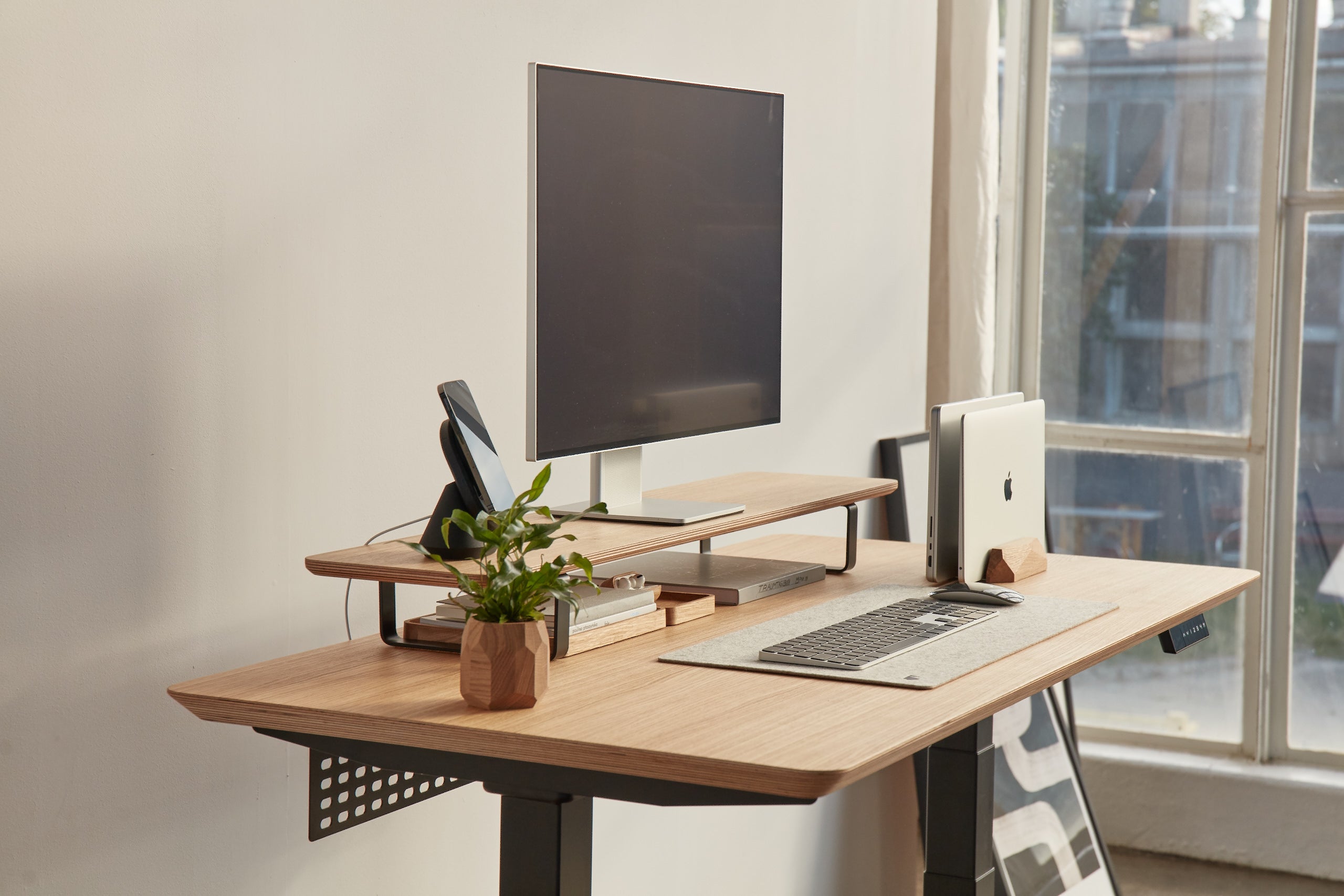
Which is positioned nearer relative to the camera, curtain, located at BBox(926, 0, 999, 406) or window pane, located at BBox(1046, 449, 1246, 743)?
curtain, located at BBox(926, 0, 999, 406)

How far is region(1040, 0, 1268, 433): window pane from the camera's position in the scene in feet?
11.8

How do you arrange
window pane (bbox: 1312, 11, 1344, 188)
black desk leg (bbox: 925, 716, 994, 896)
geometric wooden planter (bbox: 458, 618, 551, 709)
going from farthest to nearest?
window pane (bbox: 1312, 11, 1344, 188) < black desk leg (bbox: 925, 716, 994, 896) < geometric wooden planter (bbox: 458, 618, 551, 709)

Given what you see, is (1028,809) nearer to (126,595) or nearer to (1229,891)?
(1229,891)

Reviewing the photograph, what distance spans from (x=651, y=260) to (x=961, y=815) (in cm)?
84

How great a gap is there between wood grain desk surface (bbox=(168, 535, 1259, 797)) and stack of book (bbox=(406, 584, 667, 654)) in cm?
2

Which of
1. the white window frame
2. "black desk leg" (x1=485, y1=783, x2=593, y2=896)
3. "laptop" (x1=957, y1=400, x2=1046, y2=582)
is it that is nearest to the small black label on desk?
"laptop" (x1=957, y1=400, x2=1046, y2=582)

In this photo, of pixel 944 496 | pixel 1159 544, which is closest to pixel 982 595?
pixel 944 496

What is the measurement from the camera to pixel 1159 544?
146 inches

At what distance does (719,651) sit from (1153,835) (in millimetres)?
2466

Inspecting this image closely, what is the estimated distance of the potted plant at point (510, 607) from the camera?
1349 mm

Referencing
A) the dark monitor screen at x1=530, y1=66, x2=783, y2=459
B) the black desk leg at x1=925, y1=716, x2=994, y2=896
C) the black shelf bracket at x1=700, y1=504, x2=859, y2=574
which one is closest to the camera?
the dark monitor screen at x1=530, y1=66, x2=783, y2=459

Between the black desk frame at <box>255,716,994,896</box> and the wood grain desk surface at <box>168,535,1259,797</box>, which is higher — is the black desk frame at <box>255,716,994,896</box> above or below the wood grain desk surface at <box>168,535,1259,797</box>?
below

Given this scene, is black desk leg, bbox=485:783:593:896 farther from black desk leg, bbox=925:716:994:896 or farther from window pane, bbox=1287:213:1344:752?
window pane, bbox=1287:213:1344:752

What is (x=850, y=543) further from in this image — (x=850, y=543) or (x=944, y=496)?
(x=944, y=496)
